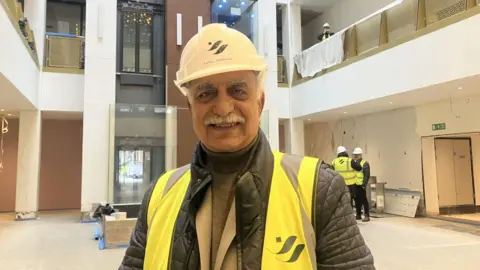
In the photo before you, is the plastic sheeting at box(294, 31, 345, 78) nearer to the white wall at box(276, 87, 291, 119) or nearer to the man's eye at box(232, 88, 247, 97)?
the white wall at box(276, 87, 291, 119)

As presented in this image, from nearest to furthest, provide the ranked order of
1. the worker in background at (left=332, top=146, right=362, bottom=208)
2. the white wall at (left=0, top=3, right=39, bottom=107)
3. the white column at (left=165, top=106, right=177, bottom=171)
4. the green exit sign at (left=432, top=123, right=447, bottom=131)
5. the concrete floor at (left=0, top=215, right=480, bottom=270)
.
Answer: the concrete floor at (left=0, top=215, right=480, bottom=270)
the white wall at (left=0, top=3, right=39, bottom=107)
the worker in background at (left=332, top=146, right=362, bottom=208)
the green exit sign at (left=432, top=123, right=447, bottom=131)
the white column at (left=165, top=106, right=177, bottom=171)

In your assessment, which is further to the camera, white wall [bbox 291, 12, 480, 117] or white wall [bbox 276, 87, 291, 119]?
white wall [bbox 276, 87, 291, 119]

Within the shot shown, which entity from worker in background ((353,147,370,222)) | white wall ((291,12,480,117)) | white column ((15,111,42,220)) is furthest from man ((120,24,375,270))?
white column ((15,111,42,220))

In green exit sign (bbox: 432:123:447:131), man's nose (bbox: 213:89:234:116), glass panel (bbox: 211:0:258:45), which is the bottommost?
man's nose (bbox: 213:89:234:116)

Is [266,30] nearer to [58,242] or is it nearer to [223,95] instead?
[58,242]

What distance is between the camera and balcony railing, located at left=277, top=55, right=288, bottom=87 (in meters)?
11.5

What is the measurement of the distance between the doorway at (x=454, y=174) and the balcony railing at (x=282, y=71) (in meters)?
4.48

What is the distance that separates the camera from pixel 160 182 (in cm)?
106

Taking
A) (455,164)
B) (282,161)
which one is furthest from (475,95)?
(282,161)

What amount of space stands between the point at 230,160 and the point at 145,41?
10402 millimetres

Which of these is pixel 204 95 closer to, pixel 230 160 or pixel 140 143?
pixel 230 160

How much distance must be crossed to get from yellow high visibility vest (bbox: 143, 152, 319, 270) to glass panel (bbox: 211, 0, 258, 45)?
33.2 feet

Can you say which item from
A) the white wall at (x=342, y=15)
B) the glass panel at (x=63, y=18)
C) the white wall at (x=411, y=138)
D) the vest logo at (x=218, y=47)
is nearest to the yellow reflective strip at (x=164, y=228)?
the vest logo at (x=218, y=47)

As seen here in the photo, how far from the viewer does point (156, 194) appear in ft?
3.37
